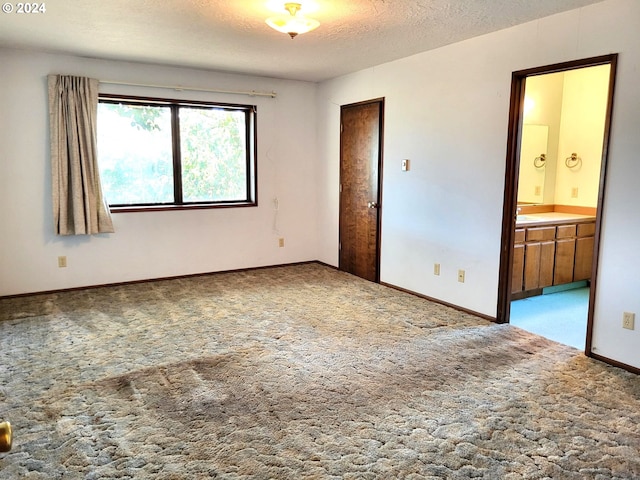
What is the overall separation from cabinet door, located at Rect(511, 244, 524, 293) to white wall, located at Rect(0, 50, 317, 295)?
2.77 metres

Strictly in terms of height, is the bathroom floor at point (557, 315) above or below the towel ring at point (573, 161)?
below

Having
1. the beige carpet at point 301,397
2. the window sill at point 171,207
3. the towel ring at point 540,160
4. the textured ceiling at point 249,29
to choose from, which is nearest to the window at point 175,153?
the window sill at point 171,207

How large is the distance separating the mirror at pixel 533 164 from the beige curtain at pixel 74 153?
4.73 m

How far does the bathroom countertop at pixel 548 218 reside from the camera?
451 centimetres

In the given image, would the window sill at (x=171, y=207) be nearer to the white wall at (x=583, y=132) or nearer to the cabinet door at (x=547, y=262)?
the cabinet door at (x=547, y=262)

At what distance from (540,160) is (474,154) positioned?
6.28 ft

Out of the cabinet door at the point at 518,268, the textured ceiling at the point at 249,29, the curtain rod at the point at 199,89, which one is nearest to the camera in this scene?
the textured ceiling at the point at 249,29

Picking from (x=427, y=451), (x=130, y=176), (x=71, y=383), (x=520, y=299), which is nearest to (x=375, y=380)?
(x=427, y=451)

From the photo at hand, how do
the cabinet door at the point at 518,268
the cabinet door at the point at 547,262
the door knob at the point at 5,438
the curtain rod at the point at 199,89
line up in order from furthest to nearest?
the curtain rod at the point at 199,89, the cabinet door at the point at 547,262, the cabinet door at the point at 518,268, the door knob at the point at 5,438

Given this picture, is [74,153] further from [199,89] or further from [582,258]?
[582,258]

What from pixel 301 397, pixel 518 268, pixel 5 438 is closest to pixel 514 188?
pixel 518 268

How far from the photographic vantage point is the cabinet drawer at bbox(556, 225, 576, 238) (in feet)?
15.6

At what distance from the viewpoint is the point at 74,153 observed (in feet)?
15.0

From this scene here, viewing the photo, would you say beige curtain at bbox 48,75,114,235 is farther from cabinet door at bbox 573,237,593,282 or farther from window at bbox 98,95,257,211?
cabinet door at bbox 573,237,593,282
